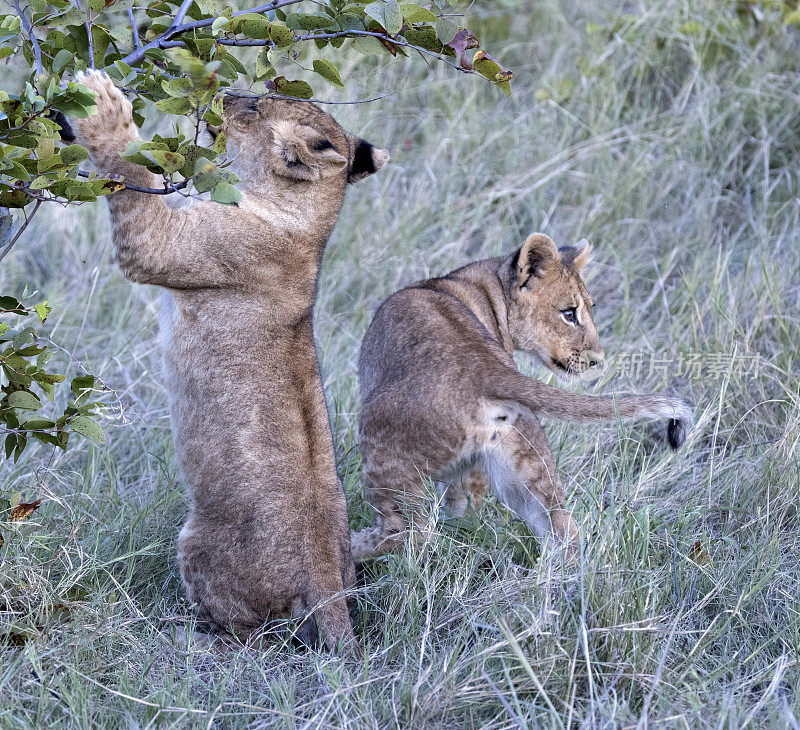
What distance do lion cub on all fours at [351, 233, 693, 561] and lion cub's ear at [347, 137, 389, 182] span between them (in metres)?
0.56

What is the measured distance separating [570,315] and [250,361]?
1.86 m

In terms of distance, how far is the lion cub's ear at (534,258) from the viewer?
4.54 meters

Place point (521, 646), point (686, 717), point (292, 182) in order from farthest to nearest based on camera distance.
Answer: point (292, 182) < point (521, 646) < point (686, 717)

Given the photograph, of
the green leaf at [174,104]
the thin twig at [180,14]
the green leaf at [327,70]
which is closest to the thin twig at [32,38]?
the thin twig at [180,14]

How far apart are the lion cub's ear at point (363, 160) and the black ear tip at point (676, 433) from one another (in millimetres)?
1658

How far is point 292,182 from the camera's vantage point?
3908 mm

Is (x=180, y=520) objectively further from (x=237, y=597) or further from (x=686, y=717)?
(x=686, y=717)

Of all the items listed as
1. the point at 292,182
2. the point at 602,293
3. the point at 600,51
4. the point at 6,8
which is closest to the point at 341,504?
the point at 292,182

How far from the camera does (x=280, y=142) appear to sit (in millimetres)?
3820

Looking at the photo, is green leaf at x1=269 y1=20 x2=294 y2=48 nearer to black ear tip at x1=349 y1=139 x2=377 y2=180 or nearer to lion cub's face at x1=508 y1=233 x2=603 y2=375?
black ear tip at x1=349 y1=139 x2=377 y2=180

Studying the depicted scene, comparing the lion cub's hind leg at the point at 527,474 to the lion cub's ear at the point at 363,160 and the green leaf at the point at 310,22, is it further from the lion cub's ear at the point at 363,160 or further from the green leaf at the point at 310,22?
the green leaf at the point at 310,22

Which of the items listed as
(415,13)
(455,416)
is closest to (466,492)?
(455,416)

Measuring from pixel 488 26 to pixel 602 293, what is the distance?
305cm

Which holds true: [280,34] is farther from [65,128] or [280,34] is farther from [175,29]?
[65,128]
